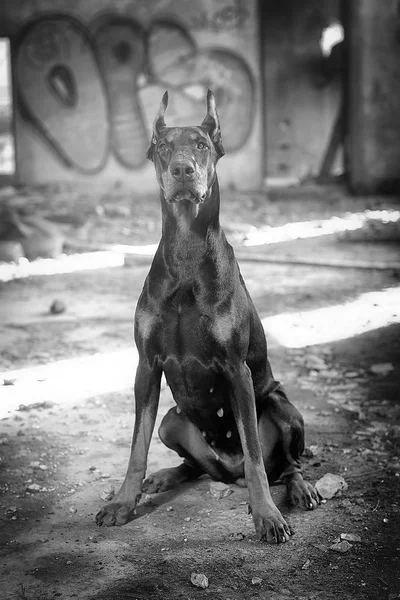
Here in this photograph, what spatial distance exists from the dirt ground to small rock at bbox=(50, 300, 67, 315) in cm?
8

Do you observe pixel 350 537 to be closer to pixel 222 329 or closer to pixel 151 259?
pixel 222 329

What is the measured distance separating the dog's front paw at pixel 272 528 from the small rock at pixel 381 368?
254 centimetres

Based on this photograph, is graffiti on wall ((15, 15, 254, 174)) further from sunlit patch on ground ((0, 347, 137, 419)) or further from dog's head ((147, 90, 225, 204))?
dog's head ((147, 90, 225, 204))

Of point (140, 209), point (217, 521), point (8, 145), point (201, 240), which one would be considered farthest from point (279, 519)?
point (8, 145)

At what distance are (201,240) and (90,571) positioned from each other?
1.43 m

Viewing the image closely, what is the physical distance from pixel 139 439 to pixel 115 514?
0.34 meters

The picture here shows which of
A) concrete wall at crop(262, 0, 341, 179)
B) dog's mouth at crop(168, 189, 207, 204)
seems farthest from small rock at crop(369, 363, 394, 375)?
concrete wall at crop(262, 0, 341, 179)

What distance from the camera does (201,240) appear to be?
345cm

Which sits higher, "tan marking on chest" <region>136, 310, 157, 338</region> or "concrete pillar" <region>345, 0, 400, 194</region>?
"concrete pillar" <region>345, 0, 400, 194</region>

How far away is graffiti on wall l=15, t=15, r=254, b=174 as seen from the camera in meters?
17.4

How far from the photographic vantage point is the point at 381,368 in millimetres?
5727

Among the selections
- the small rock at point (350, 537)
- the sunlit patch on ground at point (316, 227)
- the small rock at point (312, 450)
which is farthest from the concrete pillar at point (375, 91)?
the small rock at point (350, 537)

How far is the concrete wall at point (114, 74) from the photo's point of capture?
17328 mm

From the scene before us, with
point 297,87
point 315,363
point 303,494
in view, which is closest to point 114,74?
point 297,87
